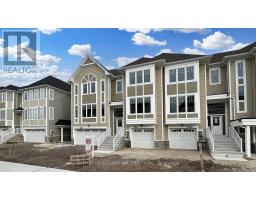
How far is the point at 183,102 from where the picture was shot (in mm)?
17203

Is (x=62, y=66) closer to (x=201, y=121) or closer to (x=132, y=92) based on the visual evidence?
(x=132, y=92)

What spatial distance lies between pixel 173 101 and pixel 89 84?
8.42 metres

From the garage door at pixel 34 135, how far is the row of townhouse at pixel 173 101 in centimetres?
613

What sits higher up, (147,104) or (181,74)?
(181,74)

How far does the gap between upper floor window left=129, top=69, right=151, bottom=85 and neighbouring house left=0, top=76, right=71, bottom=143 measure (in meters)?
11.5

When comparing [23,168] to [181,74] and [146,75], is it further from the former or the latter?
[181,74]

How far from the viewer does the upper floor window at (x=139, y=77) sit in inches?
716

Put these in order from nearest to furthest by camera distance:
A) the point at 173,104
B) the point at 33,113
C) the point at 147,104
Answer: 1. the point at 173,104
2. the point at 147,104
3. the point at 33,113

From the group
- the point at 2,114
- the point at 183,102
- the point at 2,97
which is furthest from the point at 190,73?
the point at 2,97

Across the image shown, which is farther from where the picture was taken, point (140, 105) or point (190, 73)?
point (140, 105)

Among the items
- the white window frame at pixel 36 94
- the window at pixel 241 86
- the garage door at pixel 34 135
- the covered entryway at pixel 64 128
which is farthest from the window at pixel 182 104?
the white window frame at pixel 36 94

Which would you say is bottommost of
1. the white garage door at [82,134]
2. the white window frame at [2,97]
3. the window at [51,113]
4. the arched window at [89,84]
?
the white garage door at [82,134]

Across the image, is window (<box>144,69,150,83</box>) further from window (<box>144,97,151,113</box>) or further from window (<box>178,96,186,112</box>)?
window (<box>178,96,186,112</box>)

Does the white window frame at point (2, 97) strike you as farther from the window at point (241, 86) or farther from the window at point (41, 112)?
the window at point (241, 86)
